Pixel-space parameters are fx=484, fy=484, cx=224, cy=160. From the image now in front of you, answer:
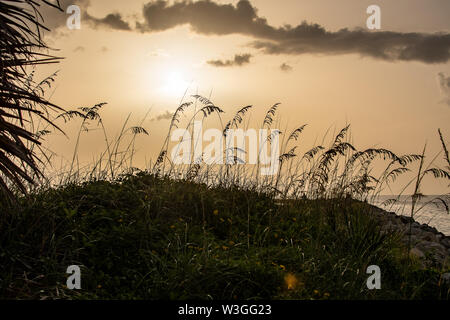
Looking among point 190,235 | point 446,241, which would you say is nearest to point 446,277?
point 190,235

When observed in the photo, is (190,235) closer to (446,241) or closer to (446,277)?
(446,277)

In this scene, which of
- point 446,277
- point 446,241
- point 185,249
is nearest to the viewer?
point 185,249

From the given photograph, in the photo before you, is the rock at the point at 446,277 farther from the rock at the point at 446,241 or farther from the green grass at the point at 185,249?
the rock at the point at 446,241

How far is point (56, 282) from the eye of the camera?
173 inches

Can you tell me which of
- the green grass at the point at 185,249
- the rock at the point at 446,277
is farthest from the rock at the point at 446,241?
the rock at the point at 446,277

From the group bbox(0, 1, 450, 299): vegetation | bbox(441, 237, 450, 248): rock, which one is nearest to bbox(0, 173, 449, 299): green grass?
bbox(0, 1, 450, 299): vegetation

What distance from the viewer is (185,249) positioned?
16.2 ft

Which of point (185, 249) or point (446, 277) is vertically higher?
point (185, 249)

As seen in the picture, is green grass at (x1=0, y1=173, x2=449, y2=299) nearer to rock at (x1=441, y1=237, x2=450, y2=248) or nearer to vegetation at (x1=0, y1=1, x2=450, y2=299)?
vegetation at (x1=0, y1=1, x2=450, y2=299)

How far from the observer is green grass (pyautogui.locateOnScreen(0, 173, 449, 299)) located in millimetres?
4363

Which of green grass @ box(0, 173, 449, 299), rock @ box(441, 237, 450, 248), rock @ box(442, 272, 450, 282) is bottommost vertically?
rock @ box(441, 237, 450, 248)
